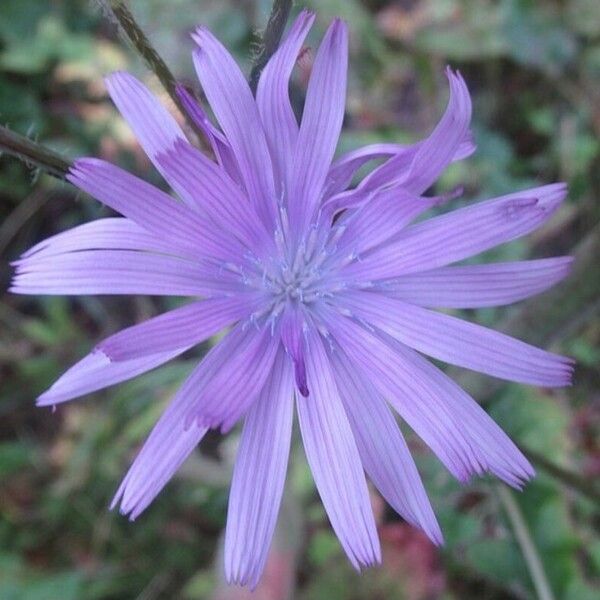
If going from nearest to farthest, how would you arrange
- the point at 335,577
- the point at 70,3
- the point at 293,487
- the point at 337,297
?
the point at 337,297
the point at 335,577
the point at 293,487
the point at 70,3

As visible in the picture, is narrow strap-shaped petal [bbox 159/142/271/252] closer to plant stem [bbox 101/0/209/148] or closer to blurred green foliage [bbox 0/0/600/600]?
plant stem [bbox 101/0/209/148]

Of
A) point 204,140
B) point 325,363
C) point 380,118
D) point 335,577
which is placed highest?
point 380,118

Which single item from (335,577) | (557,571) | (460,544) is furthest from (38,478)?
(557,571)

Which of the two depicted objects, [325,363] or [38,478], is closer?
[325,363]

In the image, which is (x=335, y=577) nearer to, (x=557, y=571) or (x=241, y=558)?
(x=557, y=571)

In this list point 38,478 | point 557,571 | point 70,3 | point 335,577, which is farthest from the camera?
point 70,3

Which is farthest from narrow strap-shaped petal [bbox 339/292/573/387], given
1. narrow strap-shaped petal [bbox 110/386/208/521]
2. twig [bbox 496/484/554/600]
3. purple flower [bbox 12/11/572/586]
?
twig [bbox 496/484/554/600]

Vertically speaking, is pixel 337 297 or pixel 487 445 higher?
pixel 337 297

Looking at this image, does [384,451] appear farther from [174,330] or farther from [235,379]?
[174,330]
